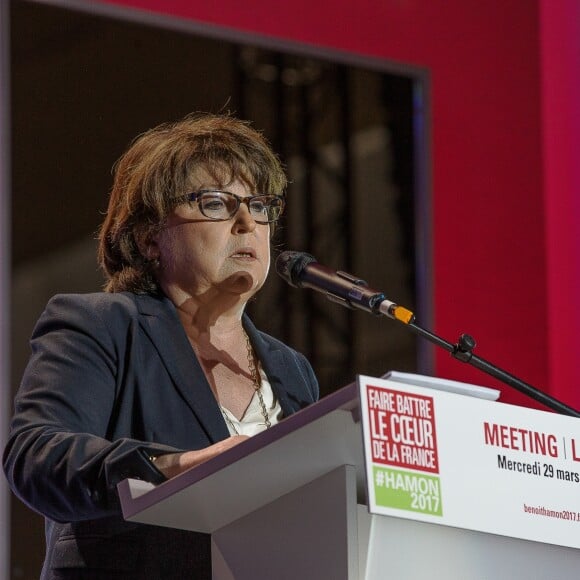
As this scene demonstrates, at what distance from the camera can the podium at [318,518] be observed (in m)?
1.55

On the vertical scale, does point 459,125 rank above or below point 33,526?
above

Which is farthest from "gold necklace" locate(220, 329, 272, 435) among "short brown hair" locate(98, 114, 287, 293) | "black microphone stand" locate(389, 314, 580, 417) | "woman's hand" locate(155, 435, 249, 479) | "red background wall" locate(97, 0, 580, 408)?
"red background wall" locate(97, 0, 580, 408)

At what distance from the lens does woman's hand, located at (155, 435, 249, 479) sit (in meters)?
1.67

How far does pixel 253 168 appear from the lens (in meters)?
2.49

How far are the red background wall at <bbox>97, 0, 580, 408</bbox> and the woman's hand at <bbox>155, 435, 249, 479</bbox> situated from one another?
317cm

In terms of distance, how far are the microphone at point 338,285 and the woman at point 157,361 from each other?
0.18 meters

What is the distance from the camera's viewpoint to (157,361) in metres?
2.23

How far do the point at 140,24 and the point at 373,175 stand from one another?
42.7 inches

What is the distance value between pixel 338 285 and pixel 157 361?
1.14ft

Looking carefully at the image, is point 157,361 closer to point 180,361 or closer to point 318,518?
point 180,361

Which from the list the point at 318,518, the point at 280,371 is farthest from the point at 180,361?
the point at 318,518

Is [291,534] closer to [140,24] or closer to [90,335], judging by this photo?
[90,335]

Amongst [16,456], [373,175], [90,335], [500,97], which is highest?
[500,97]

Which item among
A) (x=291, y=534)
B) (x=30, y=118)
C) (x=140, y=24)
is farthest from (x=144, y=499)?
(x=140, y=24)
